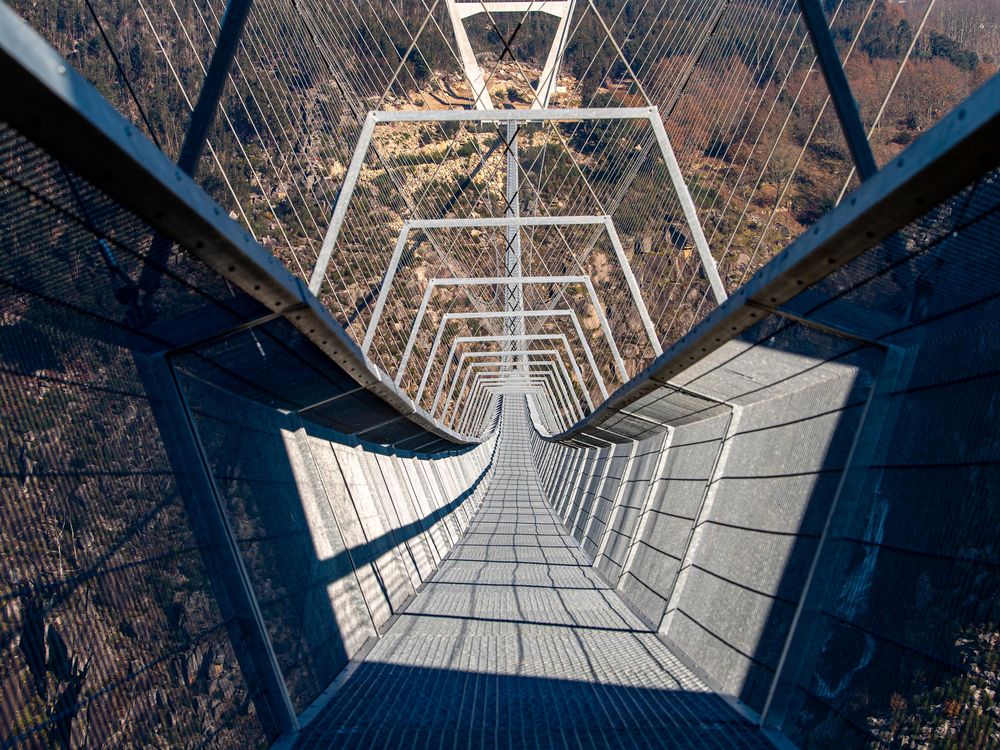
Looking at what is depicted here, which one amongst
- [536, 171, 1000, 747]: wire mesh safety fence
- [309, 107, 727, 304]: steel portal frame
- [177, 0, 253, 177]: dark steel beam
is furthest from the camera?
[309, 107, 727, 304]: steel portal frame

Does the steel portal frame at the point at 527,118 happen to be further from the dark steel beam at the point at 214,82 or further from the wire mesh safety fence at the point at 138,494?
the dark steel beam at the point at 214,82

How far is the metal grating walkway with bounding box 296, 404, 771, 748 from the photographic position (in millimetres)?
7078

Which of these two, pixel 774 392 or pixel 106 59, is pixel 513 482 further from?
pixel 774 392

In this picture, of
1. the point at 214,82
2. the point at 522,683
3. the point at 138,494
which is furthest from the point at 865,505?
the point at 214,82

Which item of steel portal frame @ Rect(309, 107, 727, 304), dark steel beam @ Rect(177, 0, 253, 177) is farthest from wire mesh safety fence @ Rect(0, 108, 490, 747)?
steel portal frame @ Rect(309, 107, 727, 304)

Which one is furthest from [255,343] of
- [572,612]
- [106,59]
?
[106,59]

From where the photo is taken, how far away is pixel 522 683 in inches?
350

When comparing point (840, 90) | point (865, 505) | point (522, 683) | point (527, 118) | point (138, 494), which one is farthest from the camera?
point (527, 118)

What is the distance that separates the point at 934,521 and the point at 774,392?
438 cm

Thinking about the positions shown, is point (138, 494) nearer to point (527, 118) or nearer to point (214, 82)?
point (214, 82)

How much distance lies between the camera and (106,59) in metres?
21.8

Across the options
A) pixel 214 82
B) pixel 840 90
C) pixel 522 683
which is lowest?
pixel 522 683

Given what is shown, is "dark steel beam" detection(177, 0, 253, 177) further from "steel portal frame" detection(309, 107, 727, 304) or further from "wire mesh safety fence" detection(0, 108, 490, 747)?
"steel portal frame" detection(309, 107, 727, 304)

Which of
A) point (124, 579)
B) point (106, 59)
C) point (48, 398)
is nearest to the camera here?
point (48, 398)
